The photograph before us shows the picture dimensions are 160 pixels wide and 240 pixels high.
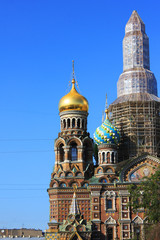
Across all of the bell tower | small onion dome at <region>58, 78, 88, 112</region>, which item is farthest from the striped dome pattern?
small onion dome at <region>58, 78, 88, 112</region>

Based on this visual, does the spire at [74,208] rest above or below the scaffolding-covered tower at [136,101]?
below

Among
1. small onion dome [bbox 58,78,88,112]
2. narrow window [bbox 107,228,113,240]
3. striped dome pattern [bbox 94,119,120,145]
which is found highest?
small onion dome [bbox 58,78,88,112]

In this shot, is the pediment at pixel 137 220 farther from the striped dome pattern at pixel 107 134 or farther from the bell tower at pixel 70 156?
the striped dome pattern at pixel 107 134

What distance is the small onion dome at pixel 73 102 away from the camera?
1918 inches

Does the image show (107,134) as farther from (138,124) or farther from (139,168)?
(139,168)

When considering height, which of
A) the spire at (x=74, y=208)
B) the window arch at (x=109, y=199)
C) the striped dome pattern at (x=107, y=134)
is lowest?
the spire at (x=74, y=208)

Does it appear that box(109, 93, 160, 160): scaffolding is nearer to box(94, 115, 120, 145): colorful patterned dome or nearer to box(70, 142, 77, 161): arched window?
box(94, 115, 120, 145): colorful patterned dome

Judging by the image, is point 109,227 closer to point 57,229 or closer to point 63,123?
point 57,229

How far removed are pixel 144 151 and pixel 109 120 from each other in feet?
16.0

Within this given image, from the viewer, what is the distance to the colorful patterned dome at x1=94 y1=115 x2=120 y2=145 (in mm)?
47469

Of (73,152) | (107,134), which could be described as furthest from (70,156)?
(107,134)

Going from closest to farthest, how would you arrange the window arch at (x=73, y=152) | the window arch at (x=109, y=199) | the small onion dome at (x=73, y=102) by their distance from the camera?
the window arch at (x=109, y=199) → the window arch at (x=73, y=152) → the small onion dome at (x=73, y=102)

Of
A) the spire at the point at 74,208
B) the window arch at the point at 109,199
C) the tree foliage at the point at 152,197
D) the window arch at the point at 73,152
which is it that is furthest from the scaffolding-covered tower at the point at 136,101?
the tree foliage at the point at 152,197

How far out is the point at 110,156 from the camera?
1844 inches
